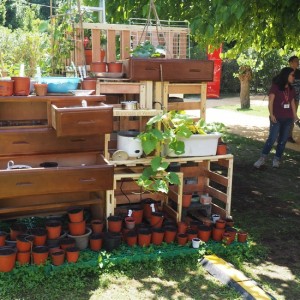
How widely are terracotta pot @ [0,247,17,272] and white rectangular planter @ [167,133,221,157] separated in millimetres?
1645

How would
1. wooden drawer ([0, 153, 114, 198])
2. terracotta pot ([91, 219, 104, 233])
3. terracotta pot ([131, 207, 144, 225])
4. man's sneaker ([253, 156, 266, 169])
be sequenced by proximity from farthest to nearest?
man's sneaker ([253, 156, 266, 169]) < terracotta pot ([131, 207, 144, 225]) < terracotta pot ([91, 219, 104, 233]) < wooden drawer ([0, 153, 114, 198])

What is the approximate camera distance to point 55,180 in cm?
380

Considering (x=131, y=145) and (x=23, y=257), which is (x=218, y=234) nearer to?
(x=131, y=145)

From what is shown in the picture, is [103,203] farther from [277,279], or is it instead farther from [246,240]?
[277,279]

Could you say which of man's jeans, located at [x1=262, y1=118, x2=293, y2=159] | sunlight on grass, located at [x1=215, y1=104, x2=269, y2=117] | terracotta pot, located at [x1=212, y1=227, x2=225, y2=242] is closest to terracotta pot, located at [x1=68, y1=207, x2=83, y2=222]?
terracotta pot, located at [x1=212, y1=227, x2=225, y2=242]

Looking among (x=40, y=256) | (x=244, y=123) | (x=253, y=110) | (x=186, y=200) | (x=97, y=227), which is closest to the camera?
(x=40, y=256)

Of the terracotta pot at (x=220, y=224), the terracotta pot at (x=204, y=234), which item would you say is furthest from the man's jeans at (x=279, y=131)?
the terracotta pot at (x=204, y=234)

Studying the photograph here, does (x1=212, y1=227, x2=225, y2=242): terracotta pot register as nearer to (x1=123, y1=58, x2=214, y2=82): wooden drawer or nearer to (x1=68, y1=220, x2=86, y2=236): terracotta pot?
(x1=68, y1=220, x2=86, y2=236): terracotta pot

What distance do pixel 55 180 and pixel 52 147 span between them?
1.38 ft

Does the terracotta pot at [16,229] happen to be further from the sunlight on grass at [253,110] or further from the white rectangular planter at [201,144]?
the sunlight on grass at [253,110]

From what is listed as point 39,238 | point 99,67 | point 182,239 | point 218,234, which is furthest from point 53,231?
point 99,67

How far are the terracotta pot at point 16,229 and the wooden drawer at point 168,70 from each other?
5.56ft

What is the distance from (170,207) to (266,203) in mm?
1574

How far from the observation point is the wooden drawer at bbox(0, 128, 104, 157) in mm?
3949
